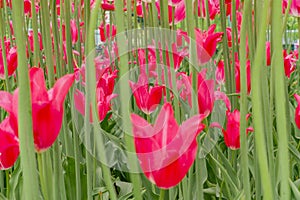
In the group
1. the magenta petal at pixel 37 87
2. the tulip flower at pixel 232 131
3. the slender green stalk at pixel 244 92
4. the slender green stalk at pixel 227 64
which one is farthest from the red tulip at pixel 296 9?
the magenta petal at pixel 37 87

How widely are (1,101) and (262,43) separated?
20 cm

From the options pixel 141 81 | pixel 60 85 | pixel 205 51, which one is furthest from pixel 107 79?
pixel 60 85

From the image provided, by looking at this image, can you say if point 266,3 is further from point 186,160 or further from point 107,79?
point 107,79

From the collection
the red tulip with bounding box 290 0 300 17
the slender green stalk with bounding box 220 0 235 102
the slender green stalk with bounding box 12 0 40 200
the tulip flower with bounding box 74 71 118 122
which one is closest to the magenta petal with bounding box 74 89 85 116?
the tulip flower with bounding box 74 71 118 122

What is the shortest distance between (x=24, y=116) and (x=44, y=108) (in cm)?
7

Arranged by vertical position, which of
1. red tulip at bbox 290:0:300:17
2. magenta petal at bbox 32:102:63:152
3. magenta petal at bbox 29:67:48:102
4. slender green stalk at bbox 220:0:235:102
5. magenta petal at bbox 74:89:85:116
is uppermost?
red tulip at bbox 290:0:300:17

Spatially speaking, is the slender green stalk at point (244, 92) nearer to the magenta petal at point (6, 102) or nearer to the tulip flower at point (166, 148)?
the tulip flower at point (166, 148)

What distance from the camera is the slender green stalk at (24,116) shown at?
0.31 metres

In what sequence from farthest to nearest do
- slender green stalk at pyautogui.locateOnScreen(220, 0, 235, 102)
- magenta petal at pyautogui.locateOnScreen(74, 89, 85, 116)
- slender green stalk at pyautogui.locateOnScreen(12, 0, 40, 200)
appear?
slender green stalk at pyautogui.locateOnScreen(220, 0, 235, 102) → magenta petal at pyautogui.locateOnScreen(74, 89, 85, 116) → slender green stalk at pyautogui.locateOnScreen(12, 0, 40, 200)

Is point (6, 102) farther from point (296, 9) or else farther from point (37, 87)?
point (296, 9)

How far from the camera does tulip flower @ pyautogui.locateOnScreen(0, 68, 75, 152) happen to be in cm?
40

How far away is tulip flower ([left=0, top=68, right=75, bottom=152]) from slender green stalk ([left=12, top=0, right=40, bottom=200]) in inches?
2.4

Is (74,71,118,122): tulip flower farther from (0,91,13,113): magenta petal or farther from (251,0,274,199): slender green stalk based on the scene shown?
(251,0,274,199): slender green stalk

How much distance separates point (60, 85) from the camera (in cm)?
40
